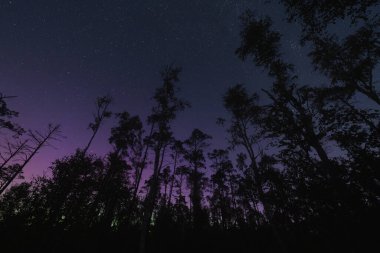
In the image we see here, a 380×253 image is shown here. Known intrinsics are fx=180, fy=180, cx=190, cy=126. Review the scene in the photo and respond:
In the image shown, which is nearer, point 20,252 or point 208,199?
point 20,252

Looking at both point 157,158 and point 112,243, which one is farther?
point 112,243

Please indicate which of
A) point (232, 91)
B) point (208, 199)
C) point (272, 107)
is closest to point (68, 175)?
point (232, 91)

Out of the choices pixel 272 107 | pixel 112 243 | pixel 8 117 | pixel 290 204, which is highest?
pixel 8 117

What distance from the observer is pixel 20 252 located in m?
9.83

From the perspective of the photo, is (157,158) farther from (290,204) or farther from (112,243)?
(290,204)

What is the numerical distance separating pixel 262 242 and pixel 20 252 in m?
19.4

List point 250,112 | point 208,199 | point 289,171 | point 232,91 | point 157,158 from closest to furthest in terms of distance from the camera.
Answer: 1. point 157,158
2. point 289,171
3. point 250,112
4. point 232,91
5. point 208,199

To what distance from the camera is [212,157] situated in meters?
31.3

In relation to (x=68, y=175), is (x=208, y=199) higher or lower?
higher

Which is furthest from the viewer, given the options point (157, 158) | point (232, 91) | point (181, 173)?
point (181, 173)

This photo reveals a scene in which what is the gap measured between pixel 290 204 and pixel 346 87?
1231 centimetres

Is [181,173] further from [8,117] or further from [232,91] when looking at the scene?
[8,117]

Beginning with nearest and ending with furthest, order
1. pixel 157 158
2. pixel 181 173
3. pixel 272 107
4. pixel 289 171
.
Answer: pixel 272 107 < pixel 157 158 < pixel 289 171 < pixel 181 173

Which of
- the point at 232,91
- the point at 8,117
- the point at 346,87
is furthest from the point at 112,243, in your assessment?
the point at 346,87
